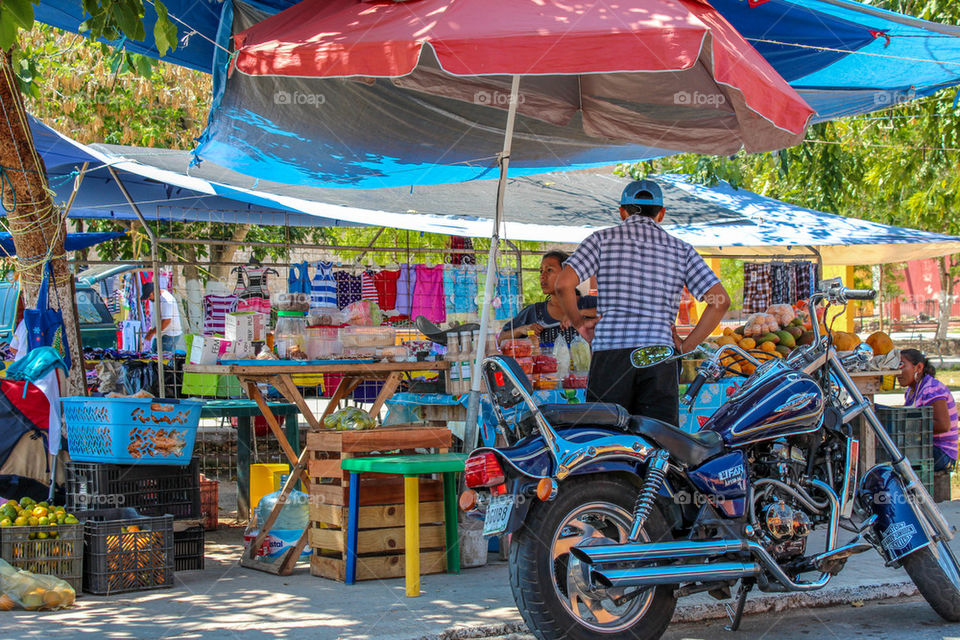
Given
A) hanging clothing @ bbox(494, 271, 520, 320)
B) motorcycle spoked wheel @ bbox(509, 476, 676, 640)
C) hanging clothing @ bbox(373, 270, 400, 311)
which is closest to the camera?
motorcycle spoked wheel @ bbox(509, 476, 676, 640)

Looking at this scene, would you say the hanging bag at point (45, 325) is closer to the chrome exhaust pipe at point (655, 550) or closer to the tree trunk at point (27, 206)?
the tree trunk at point (27, 206)

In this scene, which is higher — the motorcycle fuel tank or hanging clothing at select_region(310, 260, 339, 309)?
hanging clothing at select_region(310, 260, 339, 309)

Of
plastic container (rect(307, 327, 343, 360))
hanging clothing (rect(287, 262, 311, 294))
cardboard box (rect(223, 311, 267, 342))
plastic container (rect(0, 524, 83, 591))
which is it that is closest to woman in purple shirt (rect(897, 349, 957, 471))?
plastic container (rect(307, 327, 343, 360))

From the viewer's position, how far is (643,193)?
556 centimetres

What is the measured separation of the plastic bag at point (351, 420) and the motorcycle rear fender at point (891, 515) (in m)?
3.00

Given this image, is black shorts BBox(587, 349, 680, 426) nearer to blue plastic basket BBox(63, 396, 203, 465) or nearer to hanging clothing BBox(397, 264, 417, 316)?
blue plastic basket BBox(63, 396, 203, 465)

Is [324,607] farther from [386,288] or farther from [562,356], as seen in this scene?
[386,288]

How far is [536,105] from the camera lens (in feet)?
21.9

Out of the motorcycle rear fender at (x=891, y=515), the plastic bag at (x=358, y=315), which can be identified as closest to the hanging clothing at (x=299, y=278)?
the plastic bag at (x=358, y=315)

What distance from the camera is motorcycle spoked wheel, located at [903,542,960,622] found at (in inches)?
201

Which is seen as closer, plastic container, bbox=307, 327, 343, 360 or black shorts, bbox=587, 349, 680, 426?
black shorts, bbox=587, 349, 680, 426

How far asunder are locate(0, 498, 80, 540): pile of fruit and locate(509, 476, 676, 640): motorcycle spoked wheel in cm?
291

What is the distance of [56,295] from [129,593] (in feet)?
7.85

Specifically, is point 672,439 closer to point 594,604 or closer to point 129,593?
point 594,604
